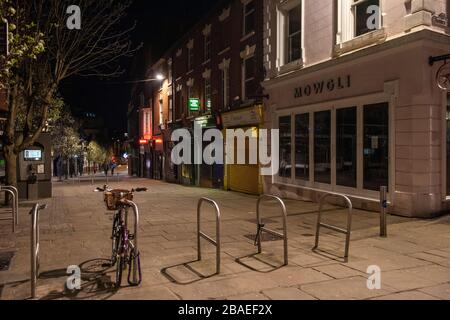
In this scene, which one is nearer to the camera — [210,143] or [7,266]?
[7,266]

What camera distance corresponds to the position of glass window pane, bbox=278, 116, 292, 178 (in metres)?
15.8

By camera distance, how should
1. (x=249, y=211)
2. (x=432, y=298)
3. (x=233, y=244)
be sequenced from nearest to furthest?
(x=432, y=298) < (x=233, y=244) < (x=249, y=211)

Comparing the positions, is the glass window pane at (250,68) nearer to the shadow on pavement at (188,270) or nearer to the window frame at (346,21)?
the window frame at (346,21)

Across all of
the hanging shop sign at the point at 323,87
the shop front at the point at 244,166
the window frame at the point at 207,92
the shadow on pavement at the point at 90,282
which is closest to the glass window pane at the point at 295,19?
the hanging shop sign at the point at 323,87

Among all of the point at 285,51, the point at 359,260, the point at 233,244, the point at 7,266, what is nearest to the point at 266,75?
the point at 285,51

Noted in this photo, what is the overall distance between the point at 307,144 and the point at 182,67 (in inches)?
579

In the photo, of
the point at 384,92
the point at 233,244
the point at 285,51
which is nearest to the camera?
the point at 233,244

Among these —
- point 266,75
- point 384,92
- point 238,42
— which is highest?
point 238,42

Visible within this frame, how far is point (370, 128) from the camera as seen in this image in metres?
11.9

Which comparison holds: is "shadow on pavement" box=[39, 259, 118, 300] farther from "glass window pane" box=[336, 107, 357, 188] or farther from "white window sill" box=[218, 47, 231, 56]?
"white window sill" box=[218, 47, 231, 56]

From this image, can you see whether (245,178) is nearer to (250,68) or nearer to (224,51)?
(250,68)

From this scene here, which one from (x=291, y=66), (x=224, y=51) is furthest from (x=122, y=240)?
(x=224, y=51)

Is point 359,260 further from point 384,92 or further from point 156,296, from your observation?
point 384,92

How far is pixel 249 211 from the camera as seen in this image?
12.6m
